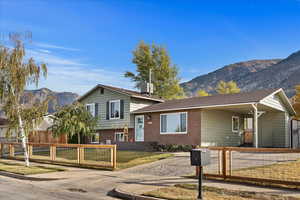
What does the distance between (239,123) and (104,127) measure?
11350 millimetres

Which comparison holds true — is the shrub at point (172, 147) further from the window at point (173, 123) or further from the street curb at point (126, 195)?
the street curb at point (126, 195)

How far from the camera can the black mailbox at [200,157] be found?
9.39 metres

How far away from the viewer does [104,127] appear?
2919 centimetres

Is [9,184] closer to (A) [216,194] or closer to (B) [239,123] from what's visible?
(A) [216,194]

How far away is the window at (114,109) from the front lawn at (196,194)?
716 inches

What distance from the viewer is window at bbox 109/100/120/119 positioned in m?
28.2

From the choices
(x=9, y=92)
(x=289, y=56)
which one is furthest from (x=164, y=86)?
(x=289, y=56)

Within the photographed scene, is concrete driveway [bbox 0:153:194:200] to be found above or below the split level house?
below

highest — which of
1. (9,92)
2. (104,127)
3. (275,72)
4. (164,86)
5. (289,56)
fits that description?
(289,56)

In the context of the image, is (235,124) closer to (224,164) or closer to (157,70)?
(224,164)

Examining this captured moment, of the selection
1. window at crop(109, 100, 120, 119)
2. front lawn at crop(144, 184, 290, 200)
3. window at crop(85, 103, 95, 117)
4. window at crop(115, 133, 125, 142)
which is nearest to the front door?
window at crop(115, 133, 125, 142)

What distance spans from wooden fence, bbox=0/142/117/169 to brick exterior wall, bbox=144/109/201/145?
8.55 metres

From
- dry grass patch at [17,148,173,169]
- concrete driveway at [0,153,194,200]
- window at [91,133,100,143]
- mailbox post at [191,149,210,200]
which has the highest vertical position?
mailbox post at [191,149,210,200]

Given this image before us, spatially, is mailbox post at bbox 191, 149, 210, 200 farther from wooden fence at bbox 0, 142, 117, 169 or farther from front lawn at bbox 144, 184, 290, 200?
wooden fence at bbox 0, 142, 117, 169
